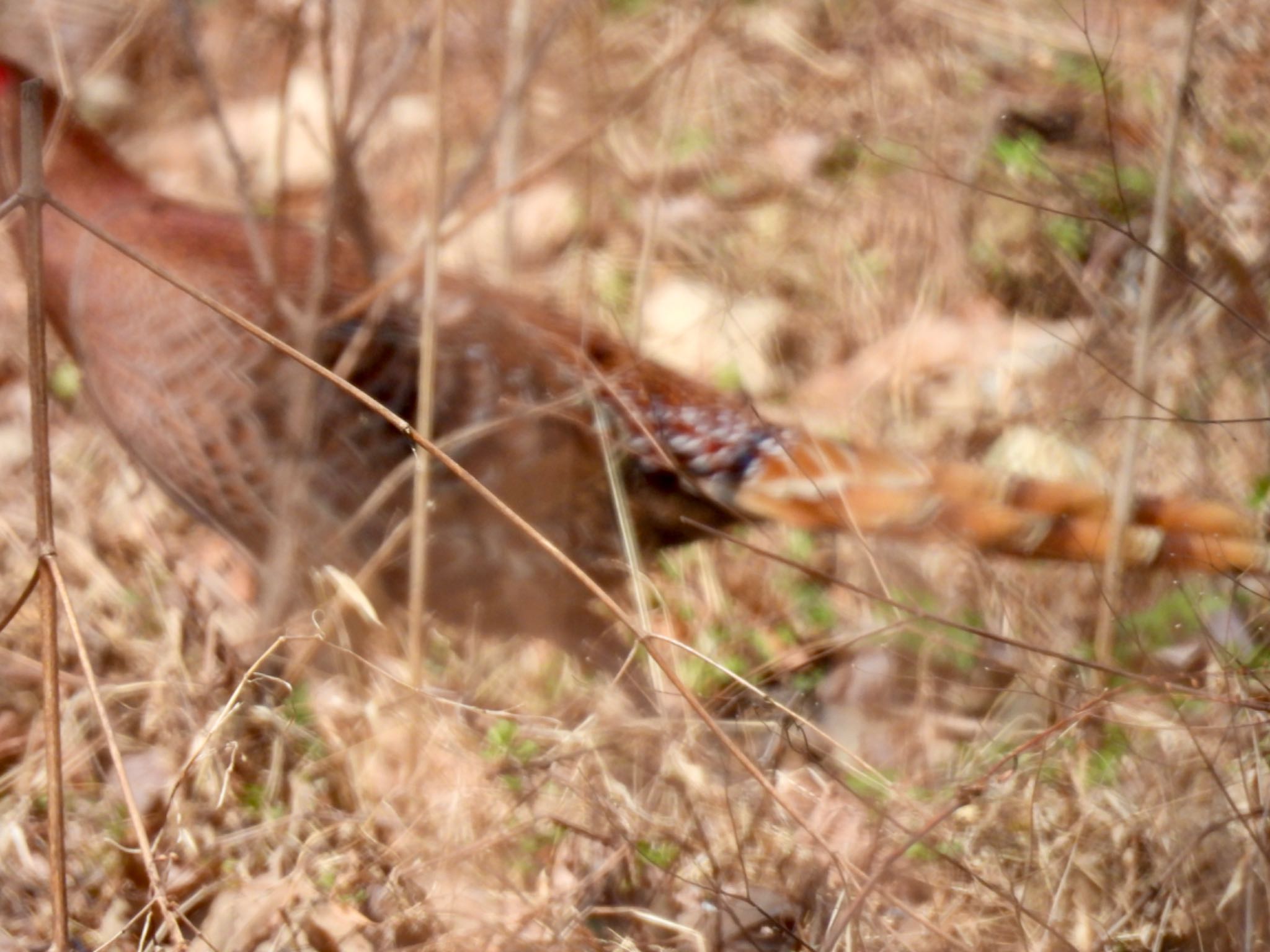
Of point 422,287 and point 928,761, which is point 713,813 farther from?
point 422,287

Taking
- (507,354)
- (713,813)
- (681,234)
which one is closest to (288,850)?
(713,813)

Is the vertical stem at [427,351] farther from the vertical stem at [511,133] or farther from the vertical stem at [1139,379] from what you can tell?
the vertical stem at [1139,379]

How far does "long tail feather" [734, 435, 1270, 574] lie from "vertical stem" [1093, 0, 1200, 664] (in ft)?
0.11

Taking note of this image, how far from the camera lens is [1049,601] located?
95.0 inches

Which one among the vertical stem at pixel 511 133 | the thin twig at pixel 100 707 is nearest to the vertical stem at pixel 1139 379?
the vertical stem at pixel 511 133

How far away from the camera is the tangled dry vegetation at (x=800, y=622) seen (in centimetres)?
179

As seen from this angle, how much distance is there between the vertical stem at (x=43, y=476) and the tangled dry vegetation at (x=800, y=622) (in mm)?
393

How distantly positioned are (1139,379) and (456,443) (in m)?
1.18

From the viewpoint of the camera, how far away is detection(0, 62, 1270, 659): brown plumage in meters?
2.32

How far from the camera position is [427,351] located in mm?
1919

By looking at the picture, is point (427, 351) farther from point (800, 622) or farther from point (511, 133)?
point (511, 133)

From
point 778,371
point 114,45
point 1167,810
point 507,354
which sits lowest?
point 1167,810

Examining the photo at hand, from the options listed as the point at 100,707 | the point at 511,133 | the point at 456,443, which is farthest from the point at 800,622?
the point at 100,707

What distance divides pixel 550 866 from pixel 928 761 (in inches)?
27.4
